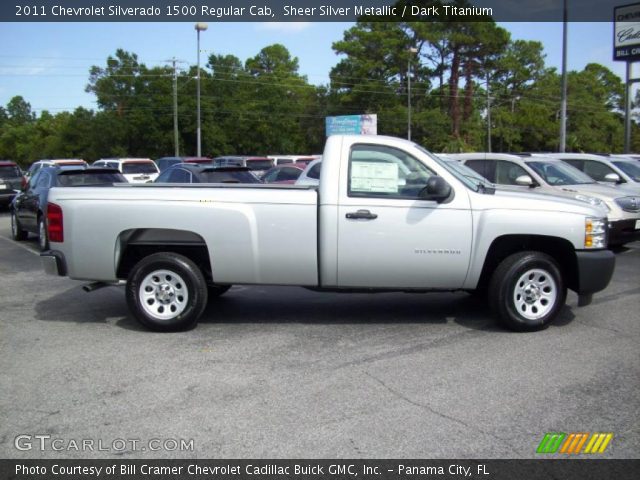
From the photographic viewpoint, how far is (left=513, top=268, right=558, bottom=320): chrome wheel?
6.38 m

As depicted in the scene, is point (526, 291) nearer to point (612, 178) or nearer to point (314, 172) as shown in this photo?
point (314, 172)

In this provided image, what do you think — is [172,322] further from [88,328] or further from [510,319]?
[510,319]

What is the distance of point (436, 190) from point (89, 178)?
9.24 metres

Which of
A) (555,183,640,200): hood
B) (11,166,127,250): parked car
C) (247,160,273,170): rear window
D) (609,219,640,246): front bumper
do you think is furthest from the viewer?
(247,160,273,170): rear window

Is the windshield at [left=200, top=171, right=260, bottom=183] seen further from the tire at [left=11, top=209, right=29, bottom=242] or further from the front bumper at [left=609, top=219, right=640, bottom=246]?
the front bumper at [left=609, top=219, right=640, bottom=246]

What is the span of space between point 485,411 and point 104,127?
62093 mm

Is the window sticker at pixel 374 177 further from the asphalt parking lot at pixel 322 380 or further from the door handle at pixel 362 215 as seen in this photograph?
the asphalt parking lot at pixel 322 380

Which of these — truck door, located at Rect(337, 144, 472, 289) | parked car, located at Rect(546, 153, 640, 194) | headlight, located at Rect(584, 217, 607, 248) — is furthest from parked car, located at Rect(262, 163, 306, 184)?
headlight, located at Rect(584, 217, 607, 248)

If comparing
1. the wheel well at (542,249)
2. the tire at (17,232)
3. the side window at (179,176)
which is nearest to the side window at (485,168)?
the wheel well at (542,249)

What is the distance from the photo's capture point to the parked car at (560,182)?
11.1m

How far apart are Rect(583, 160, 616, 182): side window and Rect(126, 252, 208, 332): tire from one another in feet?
34.6

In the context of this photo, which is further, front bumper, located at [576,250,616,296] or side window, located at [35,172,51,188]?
side window, located at [35,172,51,188]

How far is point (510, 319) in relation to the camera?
6332mm

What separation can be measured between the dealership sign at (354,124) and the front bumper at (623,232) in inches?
1293
